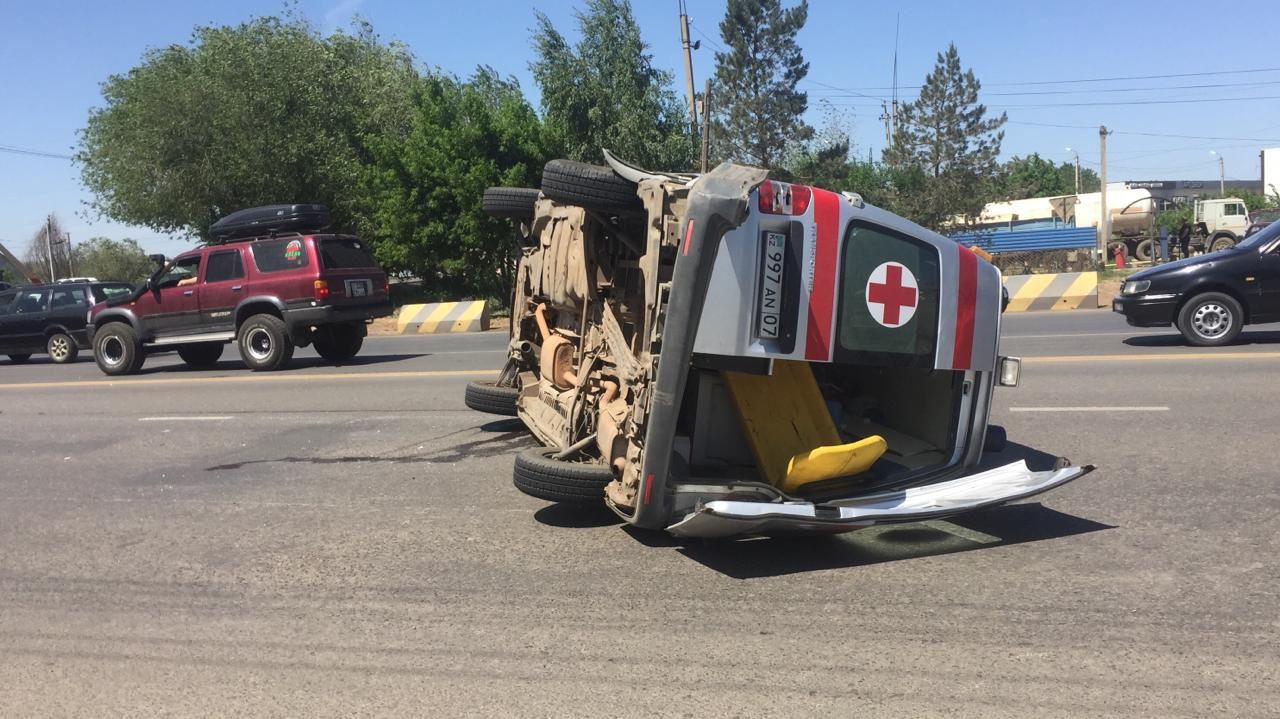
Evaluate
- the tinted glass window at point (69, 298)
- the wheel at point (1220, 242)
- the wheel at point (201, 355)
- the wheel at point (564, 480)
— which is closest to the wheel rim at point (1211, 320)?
the wheel at point (564, 480)

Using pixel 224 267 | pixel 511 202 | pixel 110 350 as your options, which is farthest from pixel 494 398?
pixel 110 350

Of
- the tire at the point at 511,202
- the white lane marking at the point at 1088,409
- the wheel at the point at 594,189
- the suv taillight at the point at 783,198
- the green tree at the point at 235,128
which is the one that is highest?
the green tree at the point at 235,128

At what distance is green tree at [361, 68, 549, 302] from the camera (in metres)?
29.5

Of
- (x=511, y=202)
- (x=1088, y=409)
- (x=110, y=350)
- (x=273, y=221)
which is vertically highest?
(x=273, y=221)

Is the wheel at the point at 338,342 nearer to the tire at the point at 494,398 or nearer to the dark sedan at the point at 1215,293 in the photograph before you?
the tire at the point at 494,398

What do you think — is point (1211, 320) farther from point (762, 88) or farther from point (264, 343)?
point (762, 88)

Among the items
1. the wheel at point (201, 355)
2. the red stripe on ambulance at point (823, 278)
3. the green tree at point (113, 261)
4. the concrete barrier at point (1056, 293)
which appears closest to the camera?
the red stripe on ambulance at point (823, 278)

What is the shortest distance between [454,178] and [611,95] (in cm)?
771

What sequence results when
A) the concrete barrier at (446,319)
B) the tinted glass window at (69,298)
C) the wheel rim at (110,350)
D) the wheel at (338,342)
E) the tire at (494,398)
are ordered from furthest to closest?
the concrete barrier at (446,319)
the tinted glass window at (69,298)
the wheel rim at (110,350)
the wheel at (338,342)
the tire at (494,398)

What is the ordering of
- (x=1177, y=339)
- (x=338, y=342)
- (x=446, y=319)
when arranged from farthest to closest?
(x=446, y=319)
(x=338, y=342)
(x=1177, y=339)

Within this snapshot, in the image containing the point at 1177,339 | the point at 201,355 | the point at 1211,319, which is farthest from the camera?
the point at 201,355

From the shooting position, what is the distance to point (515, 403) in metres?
8.78

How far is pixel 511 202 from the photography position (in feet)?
28.6

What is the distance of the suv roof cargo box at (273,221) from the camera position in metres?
16.4
